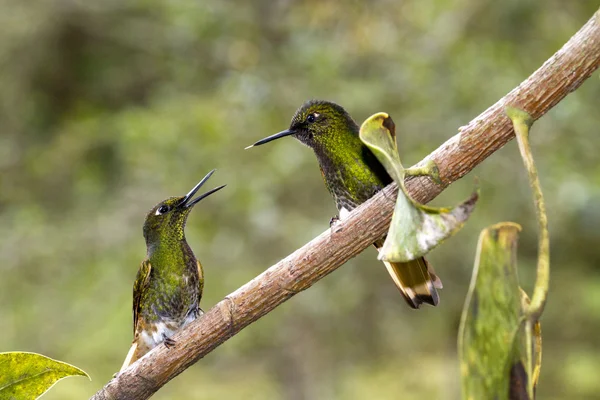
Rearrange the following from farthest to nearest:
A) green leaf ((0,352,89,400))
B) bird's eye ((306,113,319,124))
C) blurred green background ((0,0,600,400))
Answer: blurred green background ((0,0,600,400)) < bird's eye ((306,113,319,124)) < green leaf ((0,352,89,400))

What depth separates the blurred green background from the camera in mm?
5031

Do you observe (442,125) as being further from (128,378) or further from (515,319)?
(515,319)

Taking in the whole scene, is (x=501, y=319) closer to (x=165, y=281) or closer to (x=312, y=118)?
(x=312, y=118)

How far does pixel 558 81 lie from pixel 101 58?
6.93 meters

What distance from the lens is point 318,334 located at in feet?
21.0

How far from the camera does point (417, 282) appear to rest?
1.73 m

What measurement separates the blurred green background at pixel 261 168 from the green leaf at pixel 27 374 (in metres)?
3.35

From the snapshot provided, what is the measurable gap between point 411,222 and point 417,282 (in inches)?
31.6

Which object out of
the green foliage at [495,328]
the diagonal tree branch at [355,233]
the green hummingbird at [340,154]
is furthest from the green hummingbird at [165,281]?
the green foliage at [495,328]

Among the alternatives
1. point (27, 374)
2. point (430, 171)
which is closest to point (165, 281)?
point (27, 374)

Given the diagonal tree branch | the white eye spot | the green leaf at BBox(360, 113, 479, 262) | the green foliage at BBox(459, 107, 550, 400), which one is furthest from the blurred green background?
the green foliage at BBox(459, 107, 550, 400)

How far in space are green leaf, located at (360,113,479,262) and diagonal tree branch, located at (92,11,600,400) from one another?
12 cm

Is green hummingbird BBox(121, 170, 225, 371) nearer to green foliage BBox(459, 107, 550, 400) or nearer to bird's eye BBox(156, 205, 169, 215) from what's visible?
bird's eye BBox(156, 205, 169, 215)

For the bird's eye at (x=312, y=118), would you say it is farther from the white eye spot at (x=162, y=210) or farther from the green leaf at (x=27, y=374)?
the green leaf at (x=27, y=374)
